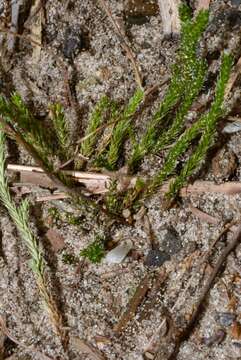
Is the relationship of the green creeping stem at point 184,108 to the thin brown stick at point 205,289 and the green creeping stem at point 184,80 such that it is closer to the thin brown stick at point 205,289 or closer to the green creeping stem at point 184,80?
the green creeping stem at point 184,80

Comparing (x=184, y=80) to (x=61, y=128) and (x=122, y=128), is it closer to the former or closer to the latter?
(x=122, y=128)

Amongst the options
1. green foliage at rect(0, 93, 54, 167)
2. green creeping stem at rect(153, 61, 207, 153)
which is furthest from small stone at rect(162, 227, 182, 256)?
green foliage at rect(0, 93, 54, 167)

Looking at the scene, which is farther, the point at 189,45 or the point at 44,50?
the point at 44,50

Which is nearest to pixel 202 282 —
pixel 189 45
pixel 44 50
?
pixel 189 45

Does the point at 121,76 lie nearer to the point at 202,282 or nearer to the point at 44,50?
the point at 44,50

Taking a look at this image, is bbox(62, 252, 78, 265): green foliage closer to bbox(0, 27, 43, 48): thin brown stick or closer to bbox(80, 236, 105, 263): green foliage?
bbox(80, 236, 105, 263): green foliage

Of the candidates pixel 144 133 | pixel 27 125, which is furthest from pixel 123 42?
pixel 27 125
